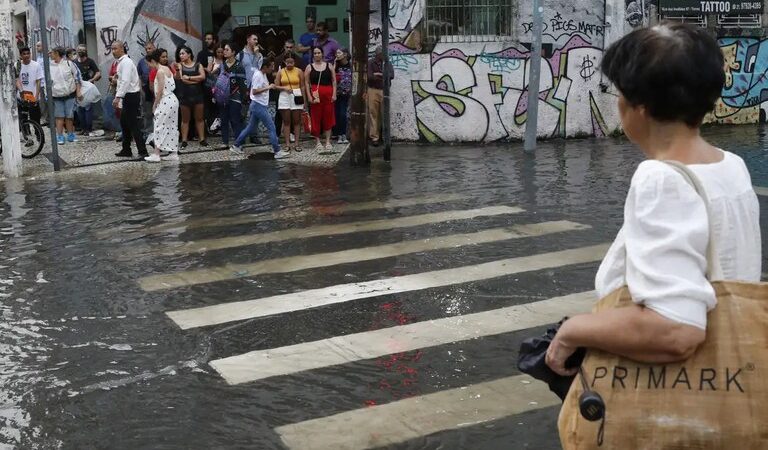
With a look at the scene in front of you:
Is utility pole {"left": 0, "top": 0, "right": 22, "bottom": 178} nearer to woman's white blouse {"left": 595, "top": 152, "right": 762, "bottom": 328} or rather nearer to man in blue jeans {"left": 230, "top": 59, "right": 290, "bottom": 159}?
man in blue jeans {"left": 230, "top": 59, "right": 290, "bottom": 159}

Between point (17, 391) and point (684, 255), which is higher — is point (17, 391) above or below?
below

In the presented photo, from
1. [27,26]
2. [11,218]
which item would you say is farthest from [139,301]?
[27,26]

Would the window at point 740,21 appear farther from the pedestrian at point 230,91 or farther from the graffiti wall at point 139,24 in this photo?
the graffiti wall at point 139,24

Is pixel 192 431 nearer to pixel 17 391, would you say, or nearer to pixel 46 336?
pixel 17 391

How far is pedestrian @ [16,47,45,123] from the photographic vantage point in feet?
51.5

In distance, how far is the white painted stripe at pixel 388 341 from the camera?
17.2 ft

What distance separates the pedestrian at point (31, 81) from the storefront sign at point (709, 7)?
38.6 ft

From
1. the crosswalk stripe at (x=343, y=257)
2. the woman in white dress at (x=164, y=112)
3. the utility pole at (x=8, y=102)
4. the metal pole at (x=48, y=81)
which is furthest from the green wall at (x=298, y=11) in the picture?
the crosswalk stripe at (x=343, y=257)

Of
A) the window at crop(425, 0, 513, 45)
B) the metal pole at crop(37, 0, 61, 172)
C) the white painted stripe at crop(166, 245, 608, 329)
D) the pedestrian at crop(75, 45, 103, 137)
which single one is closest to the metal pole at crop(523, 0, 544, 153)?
the window at crop(425, 0, 513, 45)

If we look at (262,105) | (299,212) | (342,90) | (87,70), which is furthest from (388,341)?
(87,70)

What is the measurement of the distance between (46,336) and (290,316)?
159 centimetres

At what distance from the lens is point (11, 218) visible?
992cm

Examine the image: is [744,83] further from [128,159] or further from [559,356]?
[559,356]

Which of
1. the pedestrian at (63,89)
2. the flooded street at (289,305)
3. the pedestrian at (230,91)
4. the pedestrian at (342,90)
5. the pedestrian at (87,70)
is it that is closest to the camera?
the flooded street at (289,305)
